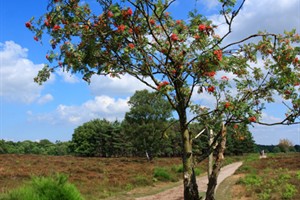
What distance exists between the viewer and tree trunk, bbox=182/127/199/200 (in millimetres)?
6055

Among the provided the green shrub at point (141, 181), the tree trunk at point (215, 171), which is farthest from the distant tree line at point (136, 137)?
the green shrub at point (141, 181)

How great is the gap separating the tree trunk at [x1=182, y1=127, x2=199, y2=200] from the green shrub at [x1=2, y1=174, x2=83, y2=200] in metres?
4.04

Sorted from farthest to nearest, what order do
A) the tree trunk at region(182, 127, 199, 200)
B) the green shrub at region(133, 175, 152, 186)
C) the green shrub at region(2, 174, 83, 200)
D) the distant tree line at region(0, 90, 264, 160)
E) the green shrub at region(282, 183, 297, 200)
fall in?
the distant tree line at region(0, 90, 264, 160)
the green shrub at region(133, 175, 152, 186)
the green shrub at region(282, 183, 297, 200)
the green shrub at region(2, 174, 83, 200)
the tree trunk at region(182, 127, 199, 200)

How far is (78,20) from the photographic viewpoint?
6.17 metres

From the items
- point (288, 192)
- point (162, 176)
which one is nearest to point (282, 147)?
point (162, 176)

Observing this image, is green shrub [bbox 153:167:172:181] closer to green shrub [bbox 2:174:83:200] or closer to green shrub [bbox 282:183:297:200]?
green shrub [bbox 282:183:297:200]

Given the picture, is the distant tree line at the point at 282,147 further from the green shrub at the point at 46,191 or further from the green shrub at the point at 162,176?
the green shrub at the point at 46,191

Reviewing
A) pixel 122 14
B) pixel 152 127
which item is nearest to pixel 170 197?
pixel 122 14

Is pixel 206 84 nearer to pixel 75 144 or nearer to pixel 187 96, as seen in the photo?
pixel 187 96

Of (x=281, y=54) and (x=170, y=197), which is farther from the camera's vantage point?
(x=170, y=197)

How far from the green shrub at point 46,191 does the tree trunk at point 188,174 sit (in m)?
4.04

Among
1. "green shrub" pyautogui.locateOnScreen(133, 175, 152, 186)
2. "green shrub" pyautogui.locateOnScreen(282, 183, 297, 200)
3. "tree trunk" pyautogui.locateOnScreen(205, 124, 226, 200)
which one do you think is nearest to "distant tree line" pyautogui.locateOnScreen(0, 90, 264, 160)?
"tree trunk" pyautogui.locateOnScreen(205, 124, 226, 200)

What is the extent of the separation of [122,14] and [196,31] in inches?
47.0

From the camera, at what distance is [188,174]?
6090 mm
